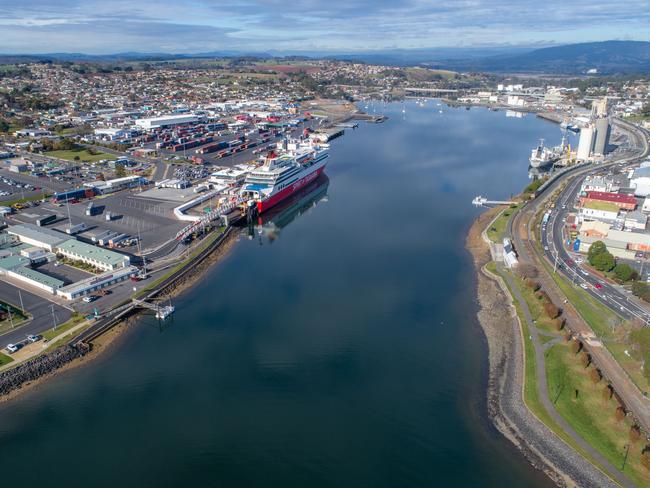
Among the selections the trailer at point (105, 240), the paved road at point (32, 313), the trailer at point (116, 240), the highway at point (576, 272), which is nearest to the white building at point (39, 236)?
the trailer at point (105, 240)

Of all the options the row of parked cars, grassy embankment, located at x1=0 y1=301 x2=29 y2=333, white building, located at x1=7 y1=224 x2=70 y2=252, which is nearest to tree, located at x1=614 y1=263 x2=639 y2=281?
the row of parked cars

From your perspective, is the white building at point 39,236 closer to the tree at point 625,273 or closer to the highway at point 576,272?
the highway at point 576,272

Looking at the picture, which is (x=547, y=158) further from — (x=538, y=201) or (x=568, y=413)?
(x=568, y=413)

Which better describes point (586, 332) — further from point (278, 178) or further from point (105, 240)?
point (105, 240)

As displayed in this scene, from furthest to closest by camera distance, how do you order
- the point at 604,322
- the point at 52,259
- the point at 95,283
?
the point at 52,259 → the point at 95,283 → the point at 604,322

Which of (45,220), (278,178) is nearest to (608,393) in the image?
(278,178)
